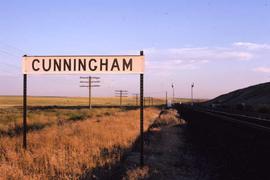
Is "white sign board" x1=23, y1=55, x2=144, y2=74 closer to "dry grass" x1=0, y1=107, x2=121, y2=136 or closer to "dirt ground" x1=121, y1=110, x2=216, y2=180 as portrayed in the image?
"dirt ground" x1=121, y1=110, x2=216, y2=180

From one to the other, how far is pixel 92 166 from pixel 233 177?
3045 millimetres

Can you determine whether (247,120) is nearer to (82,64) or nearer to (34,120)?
(82,64)

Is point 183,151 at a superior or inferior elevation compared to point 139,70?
inferior

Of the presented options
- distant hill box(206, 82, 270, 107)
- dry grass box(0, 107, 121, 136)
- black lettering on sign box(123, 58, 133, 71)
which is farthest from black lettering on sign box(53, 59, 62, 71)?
distant hill box(206, 82, 270, 107)

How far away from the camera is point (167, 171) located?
1038cm

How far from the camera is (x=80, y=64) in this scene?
1116 cm

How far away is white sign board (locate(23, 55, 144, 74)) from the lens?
34.8 feet

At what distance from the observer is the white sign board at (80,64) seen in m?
10.6

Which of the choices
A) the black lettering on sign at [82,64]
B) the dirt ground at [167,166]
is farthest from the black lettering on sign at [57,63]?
the dirt ground at [167,166]

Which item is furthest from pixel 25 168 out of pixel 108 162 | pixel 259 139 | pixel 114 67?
pixel 259 139

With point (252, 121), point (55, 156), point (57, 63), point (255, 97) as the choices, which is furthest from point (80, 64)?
point (255, 97)

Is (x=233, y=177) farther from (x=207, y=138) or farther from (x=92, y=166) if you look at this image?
(x=207, y=138)

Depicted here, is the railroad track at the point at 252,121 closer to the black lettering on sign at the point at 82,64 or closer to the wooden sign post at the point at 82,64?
the wooden sign post at the point at 82,64

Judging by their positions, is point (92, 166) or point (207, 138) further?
point (207, 138)
